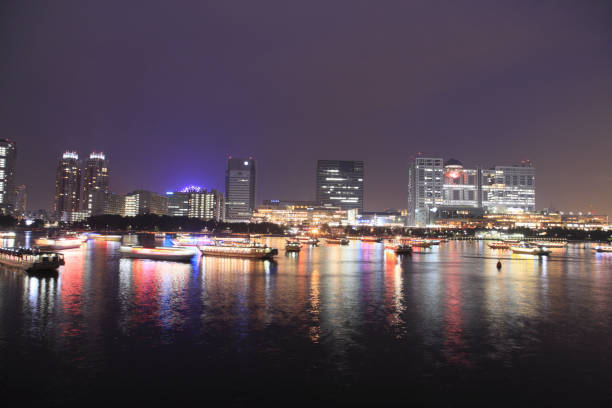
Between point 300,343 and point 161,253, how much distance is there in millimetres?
46912

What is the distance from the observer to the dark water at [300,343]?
1596 cm

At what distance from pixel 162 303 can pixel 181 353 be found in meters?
11.9

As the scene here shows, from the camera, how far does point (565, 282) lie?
149ft

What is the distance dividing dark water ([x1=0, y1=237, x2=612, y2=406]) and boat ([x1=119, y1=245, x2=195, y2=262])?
19700 millimetres

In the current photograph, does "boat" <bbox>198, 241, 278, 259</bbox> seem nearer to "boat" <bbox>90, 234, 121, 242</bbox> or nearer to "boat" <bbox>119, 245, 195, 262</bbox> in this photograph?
"boat" <bbox>119, 245, 195, 262</bbox>

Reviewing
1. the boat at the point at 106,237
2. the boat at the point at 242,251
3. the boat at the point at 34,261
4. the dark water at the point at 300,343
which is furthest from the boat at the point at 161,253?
the boat at the point at 106,237

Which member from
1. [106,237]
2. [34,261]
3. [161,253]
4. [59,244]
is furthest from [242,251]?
[106,237]

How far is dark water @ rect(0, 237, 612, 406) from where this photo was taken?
1596cm

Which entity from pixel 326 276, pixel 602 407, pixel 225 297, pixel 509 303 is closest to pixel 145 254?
pixel 326 276

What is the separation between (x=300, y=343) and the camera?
21.4 meters

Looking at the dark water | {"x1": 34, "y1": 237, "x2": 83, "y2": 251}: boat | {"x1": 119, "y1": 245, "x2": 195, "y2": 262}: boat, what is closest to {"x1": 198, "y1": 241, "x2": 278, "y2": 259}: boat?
{"x1": 119, "y1": 245, "x2": 195, "y2": 262}: boat

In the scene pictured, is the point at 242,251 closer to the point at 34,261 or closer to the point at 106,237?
the point at 34,261

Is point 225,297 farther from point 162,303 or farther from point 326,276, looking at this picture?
point 326,276

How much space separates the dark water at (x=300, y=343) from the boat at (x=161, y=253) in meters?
19.7
